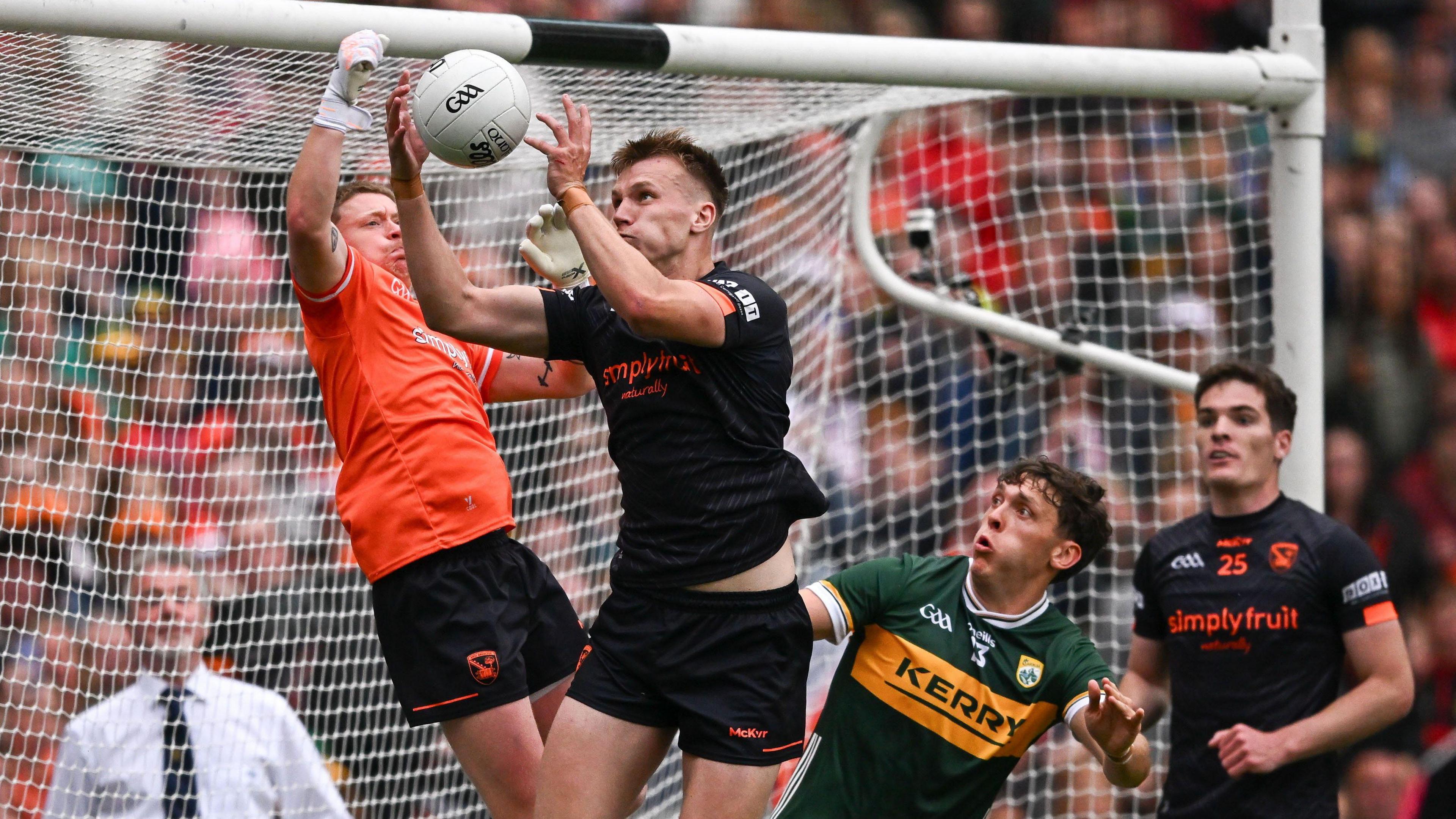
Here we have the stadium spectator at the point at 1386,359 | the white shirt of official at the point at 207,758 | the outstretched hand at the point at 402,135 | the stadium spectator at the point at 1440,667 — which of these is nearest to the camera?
the outstretched hand at the point at 402,135

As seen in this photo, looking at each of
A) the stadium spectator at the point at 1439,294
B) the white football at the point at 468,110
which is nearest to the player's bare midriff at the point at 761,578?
the white football at the point at 468,110

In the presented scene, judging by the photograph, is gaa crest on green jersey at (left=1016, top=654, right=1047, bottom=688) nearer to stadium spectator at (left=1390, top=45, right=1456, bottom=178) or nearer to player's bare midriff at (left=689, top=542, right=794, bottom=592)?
player's bare midriff at (left=689, top=542, right=794, bottom=592)

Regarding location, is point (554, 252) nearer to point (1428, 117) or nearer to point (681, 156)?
point (681, 156)

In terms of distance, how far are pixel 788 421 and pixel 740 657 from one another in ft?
1.84

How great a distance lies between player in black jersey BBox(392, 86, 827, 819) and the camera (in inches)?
135

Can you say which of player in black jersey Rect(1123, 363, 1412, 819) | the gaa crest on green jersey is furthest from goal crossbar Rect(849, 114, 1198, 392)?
the gaa crest on green jersey

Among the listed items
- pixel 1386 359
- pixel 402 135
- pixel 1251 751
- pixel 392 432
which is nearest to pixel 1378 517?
pixel 1386 359

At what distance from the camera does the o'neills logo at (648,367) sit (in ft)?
11.4

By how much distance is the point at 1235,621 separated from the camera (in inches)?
182

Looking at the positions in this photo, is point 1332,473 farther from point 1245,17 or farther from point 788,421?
point 788,421

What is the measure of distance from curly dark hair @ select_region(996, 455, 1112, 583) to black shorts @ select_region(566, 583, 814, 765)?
3.12 ft

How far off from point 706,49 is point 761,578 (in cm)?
169

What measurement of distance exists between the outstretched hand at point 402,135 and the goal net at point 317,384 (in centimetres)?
91

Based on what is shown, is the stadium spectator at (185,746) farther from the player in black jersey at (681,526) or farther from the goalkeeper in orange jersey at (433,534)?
the player in black jersey at (681,526)
